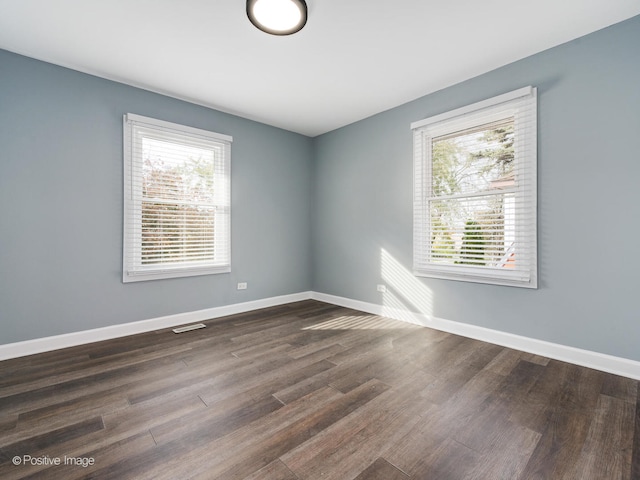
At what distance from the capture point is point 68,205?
A: 2.90 m

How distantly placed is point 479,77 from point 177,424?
403 centimetres

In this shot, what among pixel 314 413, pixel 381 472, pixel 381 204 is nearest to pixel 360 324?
pixel 381 204

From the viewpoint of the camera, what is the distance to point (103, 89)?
3094mm

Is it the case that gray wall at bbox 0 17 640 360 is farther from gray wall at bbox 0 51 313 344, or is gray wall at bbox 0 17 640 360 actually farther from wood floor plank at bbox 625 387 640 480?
wood floor plank at bbox 625 387 640 480

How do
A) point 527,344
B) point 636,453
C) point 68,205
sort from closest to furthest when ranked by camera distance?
point 636,453
point 527,344
point 68,205

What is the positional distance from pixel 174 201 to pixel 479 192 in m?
3.51

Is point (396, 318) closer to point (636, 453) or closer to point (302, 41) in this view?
point (636, 453)

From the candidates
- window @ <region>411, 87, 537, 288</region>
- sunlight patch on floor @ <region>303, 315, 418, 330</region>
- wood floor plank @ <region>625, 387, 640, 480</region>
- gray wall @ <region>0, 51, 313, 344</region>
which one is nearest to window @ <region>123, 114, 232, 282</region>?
gray wall @ <region>0, 51, 313, 344</region>

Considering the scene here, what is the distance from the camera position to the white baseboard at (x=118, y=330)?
8.78 feet

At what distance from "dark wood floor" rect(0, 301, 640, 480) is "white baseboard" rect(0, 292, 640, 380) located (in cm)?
12

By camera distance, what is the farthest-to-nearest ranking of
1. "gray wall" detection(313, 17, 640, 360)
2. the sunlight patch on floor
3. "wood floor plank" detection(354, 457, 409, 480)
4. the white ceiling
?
the sunlight patch on floor
"gray wall" detection(313, 17, 640, 360)
the white ceiling
"wood floor plank" detection(354, 457, 409, 480)

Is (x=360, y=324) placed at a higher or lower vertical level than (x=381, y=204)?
lower

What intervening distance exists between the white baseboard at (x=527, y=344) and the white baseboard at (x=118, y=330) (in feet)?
6.12

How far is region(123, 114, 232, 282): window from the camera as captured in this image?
326 centimetres
